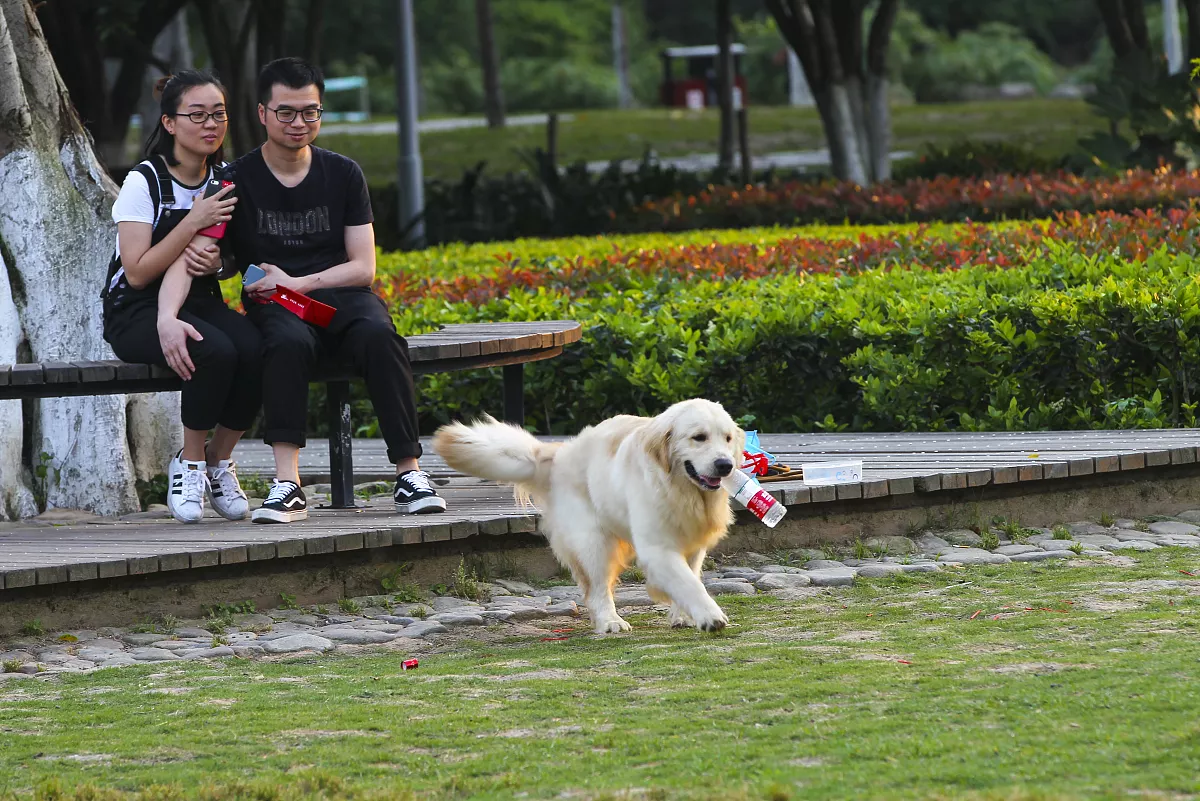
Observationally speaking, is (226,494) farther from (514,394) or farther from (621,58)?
(621,58)

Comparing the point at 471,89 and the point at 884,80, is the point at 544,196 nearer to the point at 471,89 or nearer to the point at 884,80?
the point at 884,80

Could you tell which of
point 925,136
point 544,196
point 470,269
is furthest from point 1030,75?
point 470,269

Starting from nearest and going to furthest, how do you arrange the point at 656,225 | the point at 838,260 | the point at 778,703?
the point at 778,703 < the point at 838,260 < the point at 656,225

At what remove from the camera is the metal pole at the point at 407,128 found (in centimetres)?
1920

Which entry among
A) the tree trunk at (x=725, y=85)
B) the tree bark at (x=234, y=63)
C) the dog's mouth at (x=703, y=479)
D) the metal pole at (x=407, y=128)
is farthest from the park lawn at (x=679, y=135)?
the dog's mouth at (x=703, y=479)

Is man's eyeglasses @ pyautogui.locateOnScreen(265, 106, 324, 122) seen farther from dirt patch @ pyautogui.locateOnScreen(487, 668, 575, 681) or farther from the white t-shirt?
dirt patch @ pyautogui.locateOnScreen(487, 668, 575, 681)

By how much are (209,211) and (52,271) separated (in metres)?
1.32

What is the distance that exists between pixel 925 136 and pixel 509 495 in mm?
30247

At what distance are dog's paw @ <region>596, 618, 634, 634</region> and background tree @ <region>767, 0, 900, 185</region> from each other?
15.3 m

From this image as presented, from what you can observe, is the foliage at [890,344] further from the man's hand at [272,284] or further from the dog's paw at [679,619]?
the dog's paw at [679,619]

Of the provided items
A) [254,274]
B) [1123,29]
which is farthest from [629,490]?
[1123,29]

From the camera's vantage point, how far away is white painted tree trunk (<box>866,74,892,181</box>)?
2189 centimetres

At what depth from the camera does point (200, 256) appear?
272 inches

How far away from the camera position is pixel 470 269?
519 inches
